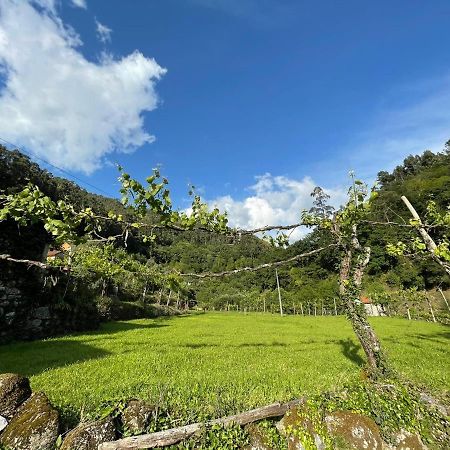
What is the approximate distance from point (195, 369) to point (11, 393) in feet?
27.6

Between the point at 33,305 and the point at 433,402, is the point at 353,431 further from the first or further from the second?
the point at 33,305

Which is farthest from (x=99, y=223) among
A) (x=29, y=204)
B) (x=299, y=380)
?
(x=299, y=380)

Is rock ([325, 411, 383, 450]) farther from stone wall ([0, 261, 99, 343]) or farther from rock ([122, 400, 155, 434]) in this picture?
stone wall ([0, 261, 99, 343])

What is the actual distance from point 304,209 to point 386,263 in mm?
95800

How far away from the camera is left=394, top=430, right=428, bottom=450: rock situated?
6242mm

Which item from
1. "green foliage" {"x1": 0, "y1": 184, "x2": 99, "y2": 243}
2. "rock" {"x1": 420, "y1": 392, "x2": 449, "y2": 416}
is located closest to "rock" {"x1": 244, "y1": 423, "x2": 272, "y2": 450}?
"rock" {"x1": 420, "y1": 392, "x2": 449, "y2": 416}

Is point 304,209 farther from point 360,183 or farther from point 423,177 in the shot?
point 423,177

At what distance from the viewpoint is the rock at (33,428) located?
5727 millimetres

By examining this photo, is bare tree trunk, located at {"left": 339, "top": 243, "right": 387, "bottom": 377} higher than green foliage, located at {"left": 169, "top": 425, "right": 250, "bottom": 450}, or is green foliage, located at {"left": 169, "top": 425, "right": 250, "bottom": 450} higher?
bare tree trunk, located at {"left": 339, "top": 243, "right": 387, "bottom": 377}

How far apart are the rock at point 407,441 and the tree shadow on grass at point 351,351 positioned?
10317mm

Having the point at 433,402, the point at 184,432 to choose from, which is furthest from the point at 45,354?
the point at 433,402

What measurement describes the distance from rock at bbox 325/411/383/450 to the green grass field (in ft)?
5.81

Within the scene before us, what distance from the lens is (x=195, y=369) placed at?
1380cm

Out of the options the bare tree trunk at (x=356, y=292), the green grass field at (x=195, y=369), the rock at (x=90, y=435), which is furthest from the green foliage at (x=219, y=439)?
the bare tree trunk at (x=356, y=292)
